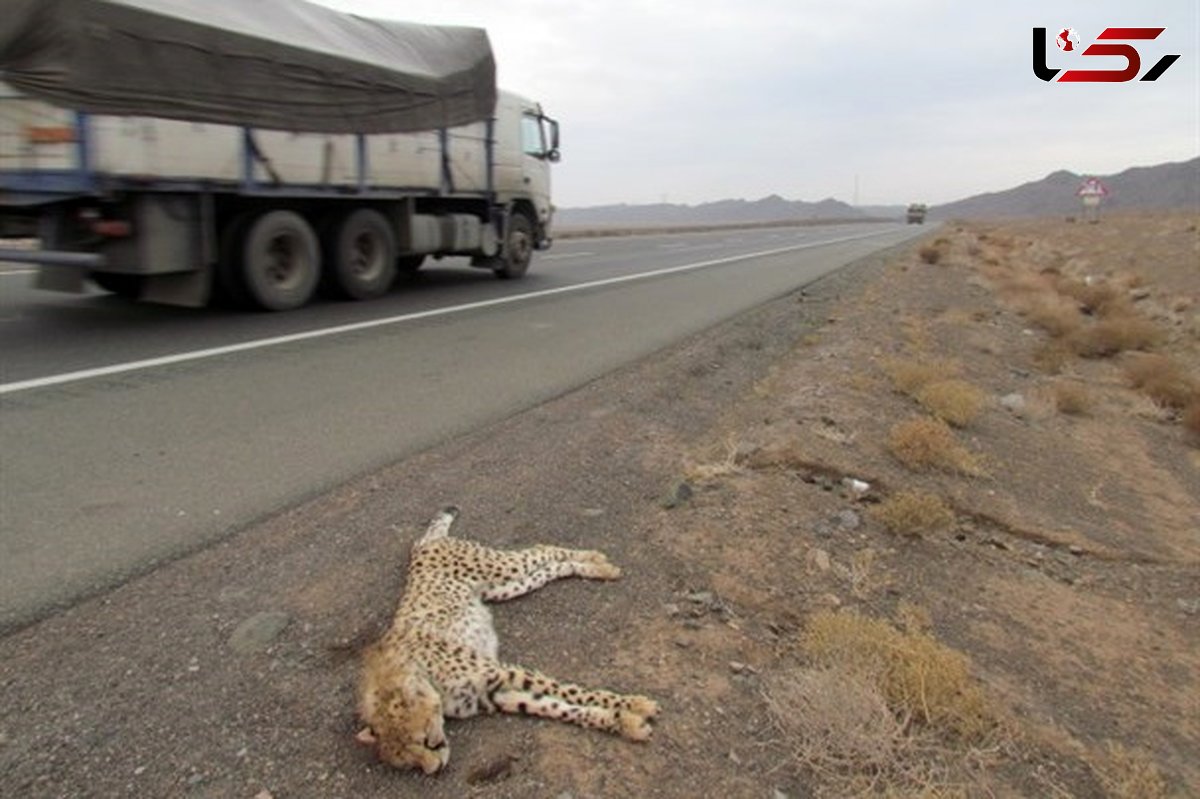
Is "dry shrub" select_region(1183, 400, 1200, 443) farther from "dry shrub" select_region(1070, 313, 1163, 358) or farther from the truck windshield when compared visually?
the truck windshield

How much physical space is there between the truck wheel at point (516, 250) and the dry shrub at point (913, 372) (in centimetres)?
815

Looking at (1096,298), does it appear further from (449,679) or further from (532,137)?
(449,679)

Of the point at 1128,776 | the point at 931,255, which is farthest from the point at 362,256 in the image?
the point at 931,255

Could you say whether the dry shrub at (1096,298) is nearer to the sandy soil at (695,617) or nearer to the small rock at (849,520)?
the sandy soil at (695,617)

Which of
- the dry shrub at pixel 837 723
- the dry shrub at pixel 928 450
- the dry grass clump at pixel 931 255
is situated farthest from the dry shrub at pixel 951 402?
the dry grass clump at pixel 931 255

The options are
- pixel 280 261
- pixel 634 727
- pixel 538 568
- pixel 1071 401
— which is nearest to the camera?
pixel 634 727

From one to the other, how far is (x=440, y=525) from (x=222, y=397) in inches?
128

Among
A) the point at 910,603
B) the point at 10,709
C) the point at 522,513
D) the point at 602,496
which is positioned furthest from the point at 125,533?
the point at 910,603

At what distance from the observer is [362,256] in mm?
12250

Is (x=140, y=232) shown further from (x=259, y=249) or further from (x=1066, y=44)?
(x=1066, y=44)

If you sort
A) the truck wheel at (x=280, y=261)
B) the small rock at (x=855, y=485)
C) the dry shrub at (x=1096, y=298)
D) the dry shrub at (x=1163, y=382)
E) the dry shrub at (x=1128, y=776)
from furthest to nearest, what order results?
the dry shrub at (x=1096, y=298), the truck wheel at (x=280, y=261), the dry shrub at (x=1163, y=382), the small rock at (x=855, y=485), the dry shrub at (x=1128, y=776)

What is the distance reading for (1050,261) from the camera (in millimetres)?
30219

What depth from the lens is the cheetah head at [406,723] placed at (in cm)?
258

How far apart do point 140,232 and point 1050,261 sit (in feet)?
96.6
